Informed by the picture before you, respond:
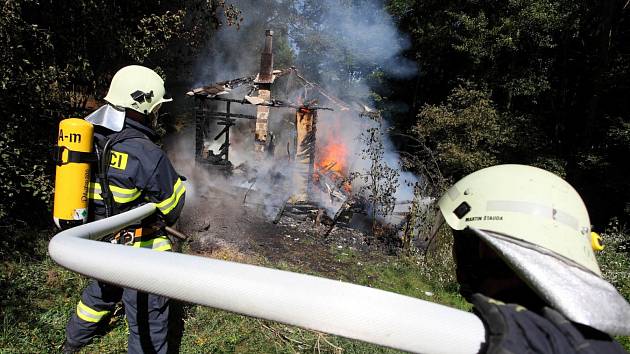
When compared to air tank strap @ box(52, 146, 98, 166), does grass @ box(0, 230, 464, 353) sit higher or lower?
lower

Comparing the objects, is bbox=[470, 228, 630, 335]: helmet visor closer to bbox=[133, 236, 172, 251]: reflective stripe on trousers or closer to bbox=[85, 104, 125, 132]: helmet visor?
bbox=[133, 236, 172, 251]: reflective stripe on trousers

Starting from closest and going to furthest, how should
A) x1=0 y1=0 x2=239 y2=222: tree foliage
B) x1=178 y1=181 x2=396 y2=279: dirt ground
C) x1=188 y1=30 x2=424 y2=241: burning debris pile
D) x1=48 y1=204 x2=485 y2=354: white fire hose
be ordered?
x1=48 y1=204 x2=485 y2=354: white fire hose
x1=0 y1=0 x2=239 y2=222: tree foliage
x1=178 y1=181 x2=396 y2=279: dirt ground
x1=188 y1=30 x2=424 y2=241: burning debris pile

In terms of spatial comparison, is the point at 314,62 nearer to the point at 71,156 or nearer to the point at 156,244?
the point at 156,244

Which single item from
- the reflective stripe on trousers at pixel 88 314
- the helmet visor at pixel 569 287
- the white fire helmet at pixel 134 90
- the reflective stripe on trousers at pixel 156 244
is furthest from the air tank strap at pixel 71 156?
the helmet visor at pixel 569 287

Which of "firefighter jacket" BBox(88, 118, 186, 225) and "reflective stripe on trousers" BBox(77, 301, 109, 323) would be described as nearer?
"firefighter jacket" BBox(88, 118, 186, 225)

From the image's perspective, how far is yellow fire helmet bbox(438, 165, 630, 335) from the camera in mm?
899

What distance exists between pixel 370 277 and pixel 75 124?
5061 millimetres

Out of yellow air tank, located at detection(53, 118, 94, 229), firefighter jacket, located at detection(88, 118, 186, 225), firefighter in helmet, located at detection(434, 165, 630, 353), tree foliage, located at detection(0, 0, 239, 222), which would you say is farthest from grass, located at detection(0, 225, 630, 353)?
firefighter in helmet, located at detection(434, 165, 630, 353)

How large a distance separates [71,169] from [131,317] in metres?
1.16

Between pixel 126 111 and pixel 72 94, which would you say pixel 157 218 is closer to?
pixel 126 111

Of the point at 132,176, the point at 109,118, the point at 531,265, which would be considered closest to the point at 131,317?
the point at 132,176

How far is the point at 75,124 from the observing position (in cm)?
241

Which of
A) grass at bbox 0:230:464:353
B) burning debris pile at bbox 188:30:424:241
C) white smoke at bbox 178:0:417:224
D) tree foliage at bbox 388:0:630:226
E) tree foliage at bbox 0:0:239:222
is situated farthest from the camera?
white smoke at bbox 178:0:417:224

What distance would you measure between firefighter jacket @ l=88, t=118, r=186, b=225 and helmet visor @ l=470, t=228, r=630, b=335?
2.40 meters
